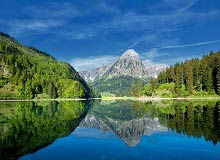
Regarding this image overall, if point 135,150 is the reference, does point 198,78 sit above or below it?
above

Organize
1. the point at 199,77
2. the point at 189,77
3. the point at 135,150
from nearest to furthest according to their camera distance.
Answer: the point at 135,150 → the point at 199,77 → the point at 189,77

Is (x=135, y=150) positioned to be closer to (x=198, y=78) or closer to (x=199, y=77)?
(x=199, y=77)

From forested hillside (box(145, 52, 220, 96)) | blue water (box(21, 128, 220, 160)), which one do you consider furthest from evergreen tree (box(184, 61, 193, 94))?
blue water (box(21, 128, 220, 160))

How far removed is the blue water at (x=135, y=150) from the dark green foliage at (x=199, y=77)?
5320 inches

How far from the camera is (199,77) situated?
577 feet

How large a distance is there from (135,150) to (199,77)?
165 m

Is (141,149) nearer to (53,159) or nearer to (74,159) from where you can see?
(74,159)

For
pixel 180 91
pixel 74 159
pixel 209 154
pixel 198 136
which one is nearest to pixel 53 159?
pixel 74 159

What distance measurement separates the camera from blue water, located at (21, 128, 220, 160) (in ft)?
70.9

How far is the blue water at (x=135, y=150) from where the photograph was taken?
21609 mm

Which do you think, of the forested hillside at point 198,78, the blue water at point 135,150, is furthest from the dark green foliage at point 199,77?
the blue water at point 135,150

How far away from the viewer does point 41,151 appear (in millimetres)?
23500

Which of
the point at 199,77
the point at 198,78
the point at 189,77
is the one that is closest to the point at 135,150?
the point at 199,77

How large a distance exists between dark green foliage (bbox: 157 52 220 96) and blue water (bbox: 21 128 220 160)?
135128mm
